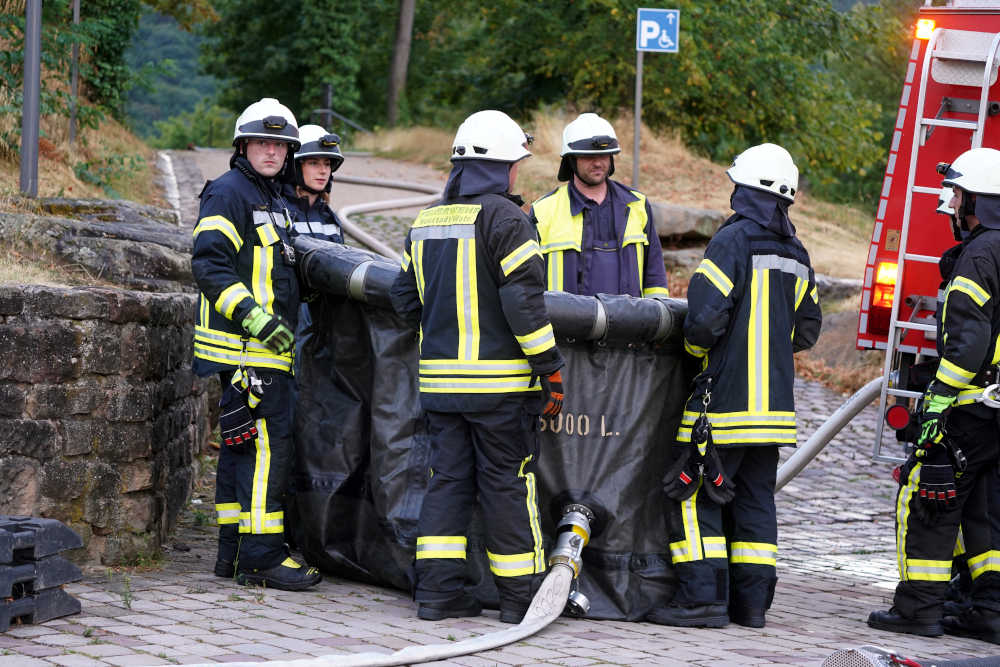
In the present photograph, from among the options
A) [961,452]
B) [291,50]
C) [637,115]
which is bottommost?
[961,452]

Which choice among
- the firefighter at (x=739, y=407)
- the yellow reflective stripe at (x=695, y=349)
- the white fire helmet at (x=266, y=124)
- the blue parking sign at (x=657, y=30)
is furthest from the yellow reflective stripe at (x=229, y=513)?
the blue parking sign at (x=657, y=30)

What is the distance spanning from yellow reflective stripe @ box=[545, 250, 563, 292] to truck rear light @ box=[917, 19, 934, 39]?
2.29 m

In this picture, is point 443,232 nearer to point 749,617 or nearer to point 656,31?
point 749,617

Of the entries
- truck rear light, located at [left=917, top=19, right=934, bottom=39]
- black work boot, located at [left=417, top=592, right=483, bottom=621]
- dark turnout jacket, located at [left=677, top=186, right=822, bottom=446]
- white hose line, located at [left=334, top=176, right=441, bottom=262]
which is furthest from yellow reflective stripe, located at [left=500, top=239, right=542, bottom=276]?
white hose line, located at [left=334, top=176, right=441, bottom=262]

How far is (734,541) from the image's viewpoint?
5266 millimetres

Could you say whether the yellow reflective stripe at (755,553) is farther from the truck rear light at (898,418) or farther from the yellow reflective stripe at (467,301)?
the yellow reflective stripe at (467,301)

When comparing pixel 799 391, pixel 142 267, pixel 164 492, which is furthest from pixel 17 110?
pixel 799 391

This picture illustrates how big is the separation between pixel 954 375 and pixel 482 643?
2270mm

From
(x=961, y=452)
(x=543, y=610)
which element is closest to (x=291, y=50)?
(x=961, y=452)

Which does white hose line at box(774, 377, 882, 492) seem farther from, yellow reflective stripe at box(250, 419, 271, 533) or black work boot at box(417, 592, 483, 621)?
yellow reflective stripe at box(250, 419, 271, 533)

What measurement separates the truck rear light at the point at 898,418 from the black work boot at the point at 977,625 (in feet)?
3.14

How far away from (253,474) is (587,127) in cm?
234

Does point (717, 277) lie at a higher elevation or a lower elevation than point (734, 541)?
higher

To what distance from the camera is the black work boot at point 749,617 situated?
5129mm
